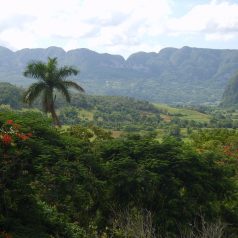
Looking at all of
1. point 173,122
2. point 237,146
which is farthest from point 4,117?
point 173,122

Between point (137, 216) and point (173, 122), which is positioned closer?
point (137, 216)

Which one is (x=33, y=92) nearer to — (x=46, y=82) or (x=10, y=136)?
(x=46, y=82)

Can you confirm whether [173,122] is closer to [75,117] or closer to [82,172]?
[75,117]

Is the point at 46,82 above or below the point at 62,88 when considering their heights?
above

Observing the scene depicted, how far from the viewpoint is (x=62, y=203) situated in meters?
19.5

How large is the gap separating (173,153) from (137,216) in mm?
4236

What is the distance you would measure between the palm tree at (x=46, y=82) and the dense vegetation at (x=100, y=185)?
1312 cm

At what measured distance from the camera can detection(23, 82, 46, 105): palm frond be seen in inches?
1384

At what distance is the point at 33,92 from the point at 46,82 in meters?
1.38

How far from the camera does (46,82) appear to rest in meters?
35.7

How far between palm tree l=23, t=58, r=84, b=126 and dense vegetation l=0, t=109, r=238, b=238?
13.1m

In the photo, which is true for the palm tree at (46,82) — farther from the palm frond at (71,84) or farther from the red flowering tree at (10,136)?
the red flowering tree at (10,136)

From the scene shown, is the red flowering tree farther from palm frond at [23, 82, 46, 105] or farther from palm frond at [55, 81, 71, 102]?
palm frond at [55, 81, 71, 102]

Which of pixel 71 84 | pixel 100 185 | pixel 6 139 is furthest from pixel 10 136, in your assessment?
pixel 71 84
